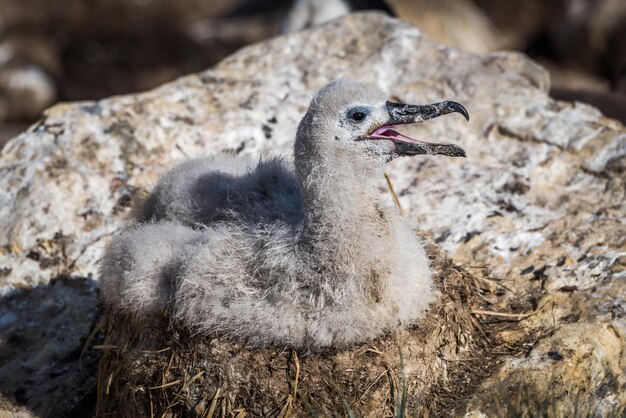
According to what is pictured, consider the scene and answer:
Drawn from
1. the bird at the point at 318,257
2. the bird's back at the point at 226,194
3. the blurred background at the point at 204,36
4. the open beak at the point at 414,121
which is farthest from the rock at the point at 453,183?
the blurred background at the point at 204,36

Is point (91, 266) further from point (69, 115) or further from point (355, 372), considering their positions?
point (355, 372)

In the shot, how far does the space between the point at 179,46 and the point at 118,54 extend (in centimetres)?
148

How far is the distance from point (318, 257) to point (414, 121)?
0.72 m

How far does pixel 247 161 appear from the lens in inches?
215

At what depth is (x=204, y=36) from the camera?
62.4 ft

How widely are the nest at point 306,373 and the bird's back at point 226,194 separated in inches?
23.3

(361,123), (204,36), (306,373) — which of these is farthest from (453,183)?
(204,36)

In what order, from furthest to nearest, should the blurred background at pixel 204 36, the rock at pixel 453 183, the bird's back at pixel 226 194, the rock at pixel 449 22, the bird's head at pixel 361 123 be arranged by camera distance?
the blurred background at pixel 204 36 → the rock at pixel 449 22 → the bird's back at pixel 226 194 → the rock at pixel 453 183 → the bird's head at pixel 361 123

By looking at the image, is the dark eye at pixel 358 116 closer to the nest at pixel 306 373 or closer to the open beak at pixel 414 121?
the open beak at pixel 414 121

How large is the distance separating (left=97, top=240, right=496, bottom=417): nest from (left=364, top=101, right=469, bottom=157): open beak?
768mm

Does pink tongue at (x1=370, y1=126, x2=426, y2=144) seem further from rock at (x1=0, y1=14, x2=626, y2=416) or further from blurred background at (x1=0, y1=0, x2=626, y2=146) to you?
blurred background at (x1=0, y1=0, x2=626, y2=146)

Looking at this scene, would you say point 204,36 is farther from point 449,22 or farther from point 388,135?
point 388,135

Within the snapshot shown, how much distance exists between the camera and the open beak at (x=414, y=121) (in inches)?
170

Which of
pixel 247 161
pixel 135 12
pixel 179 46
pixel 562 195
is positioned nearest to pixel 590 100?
pixel 562 195
